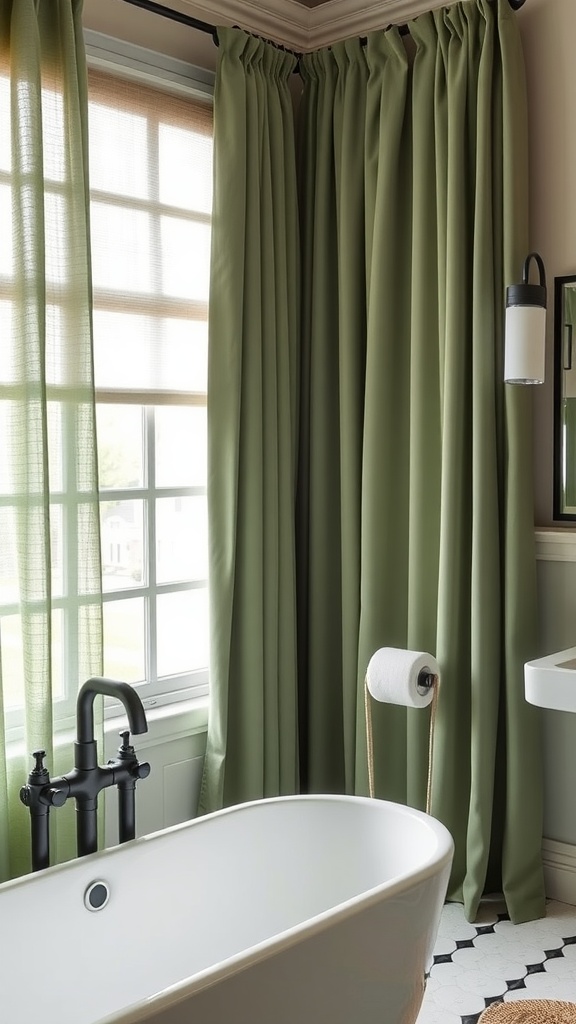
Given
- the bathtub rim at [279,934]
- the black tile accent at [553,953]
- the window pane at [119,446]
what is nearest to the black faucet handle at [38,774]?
the bathtub rim at [279,934]

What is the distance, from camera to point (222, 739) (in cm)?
303

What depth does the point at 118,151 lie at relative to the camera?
9.41 feet

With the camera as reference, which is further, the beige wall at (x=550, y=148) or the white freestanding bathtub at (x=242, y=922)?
the beige wall at (x=550, y=148)

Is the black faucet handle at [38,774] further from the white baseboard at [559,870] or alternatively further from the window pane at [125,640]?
the white baseboard at [559,870]

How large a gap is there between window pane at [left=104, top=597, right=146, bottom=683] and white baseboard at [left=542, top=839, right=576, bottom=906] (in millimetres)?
1312

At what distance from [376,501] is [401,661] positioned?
1.71 feet

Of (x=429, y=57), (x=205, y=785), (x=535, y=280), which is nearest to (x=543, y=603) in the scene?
(x=535, y=280)

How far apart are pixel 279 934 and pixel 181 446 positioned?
1627 millimetres

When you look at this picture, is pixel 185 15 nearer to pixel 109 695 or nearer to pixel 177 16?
pixel 177 16

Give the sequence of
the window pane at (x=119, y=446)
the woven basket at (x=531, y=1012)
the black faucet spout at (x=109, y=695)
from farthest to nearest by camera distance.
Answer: the window pane at (x=119, y=446), the woven basket at (x=531, y=1012), the black faucet spout at (x=109, y=695)

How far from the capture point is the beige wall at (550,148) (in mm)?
2857

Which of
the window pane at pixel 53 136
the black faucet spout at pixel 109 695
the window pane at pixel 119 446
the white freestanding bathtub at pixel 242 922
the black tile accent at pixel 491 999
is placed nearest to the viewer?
the white freestanding bathtub at pixel 242 922


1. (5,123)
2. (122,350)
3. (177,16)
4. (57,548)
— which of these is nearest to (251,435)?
(122,350)

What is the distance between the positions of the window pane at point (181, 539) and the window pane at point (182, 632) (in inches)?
2.5
